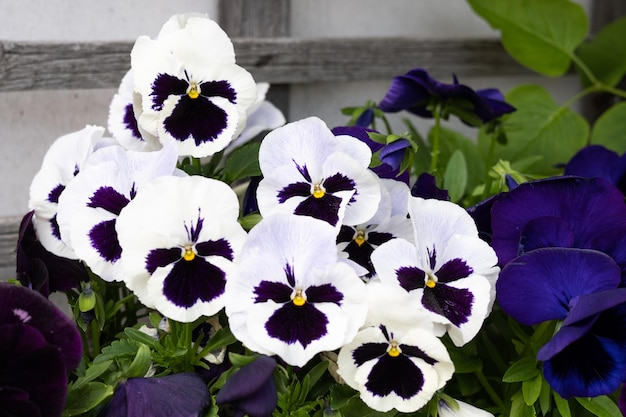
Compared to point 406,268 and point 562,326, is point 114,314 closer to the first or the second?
point 406,268

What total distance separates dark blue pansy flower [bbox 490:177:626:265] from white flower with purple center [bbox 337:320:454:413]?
0.38ft

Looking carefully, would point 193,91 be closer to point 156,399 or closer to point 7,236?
point 156,399

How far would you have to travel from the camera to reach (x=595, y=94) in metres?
1.48

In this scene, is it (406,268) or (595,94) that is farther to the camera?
(595,94)

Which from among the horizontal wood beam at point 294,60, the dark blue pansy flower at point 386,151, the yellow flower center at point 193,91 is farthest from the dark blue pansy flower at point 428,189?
the horizontal wood beam at point 294,60

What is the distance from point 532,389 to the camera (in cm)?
57

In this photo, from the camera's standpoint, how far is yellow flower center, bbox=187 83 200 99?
0.60m

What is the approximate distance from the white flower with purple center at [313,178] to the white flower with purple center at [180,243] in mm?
40

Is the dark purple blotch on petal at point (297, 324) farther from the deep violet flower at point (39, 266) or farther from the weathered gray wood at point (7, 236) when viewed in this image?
the weathered gray wood at point (7, 236)

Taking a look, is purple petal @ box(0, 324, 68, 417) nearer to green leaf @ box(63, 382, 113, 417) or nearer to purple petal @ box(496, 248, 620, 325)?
green leaf @ box(63, 382, 113, 417)

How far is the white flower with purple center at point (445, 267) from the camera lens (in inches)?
21.2

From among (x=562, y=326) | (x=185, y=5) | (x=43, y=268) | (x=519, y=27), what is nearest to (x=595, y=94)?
(x=519, y=27)

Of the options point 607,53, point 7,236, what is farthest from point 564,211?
point 607,53

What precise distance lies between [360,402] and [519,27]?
82 cm
